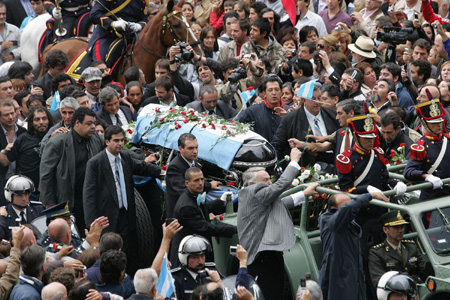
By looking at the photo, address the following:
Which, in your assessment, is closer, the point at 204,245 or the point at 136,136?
the point at 204,245

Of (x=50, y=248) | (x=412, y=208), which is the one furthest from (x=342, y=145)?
(x=50, y=248)

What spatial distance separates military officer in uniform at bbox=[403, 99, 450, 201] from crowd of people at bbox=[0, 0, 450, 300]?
19 mm

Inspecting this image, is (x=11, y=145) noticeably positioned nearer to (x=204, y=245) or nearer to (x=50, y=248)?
(x=50, y=248)

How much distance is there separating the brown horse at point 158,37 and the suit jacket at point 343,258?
695 cm

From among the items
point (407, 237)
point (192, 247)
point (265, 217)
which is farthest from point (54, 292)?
point (407, 237)

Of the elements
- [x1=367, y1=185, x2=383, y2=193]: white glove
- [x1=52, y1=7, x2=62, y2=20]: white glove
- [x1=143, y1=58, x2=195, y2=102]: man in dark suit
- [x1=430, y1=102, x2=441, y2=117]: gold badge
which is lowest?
[x1=52, y1=7, x2=62, y2=20]: white glove

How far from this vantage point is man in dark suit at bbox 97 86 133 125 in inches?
551

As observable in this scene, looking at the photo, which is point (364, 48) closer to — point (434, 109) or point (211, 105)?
point (211, 105)

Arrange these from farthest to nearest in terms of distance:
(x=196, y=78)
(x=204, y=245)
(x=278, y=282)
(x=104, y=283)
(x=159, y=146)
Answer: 1. (x=196, y=78)
2. (x=159, y=146)
3. (x=278, y=282)
4. (x=204, y=245)
5. (x=104, y=283)

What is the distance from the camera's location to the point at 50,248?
10539 millimetres

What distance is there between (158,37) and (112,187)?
512 cm

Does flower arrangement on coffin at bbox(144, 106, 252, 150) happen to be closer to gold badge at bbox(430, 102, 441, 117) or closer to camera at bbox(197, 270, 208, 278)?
gold badge at bbox(430, 102, 441, 117)

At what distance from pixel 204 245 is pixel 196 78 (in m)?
6.96

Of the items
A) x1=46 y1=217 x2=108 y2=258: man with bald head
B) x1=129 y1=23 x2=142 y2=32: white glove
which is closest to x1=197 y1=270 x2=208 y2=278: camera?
x1=46 y1=217 x2=108 y2=258: man with bald head
